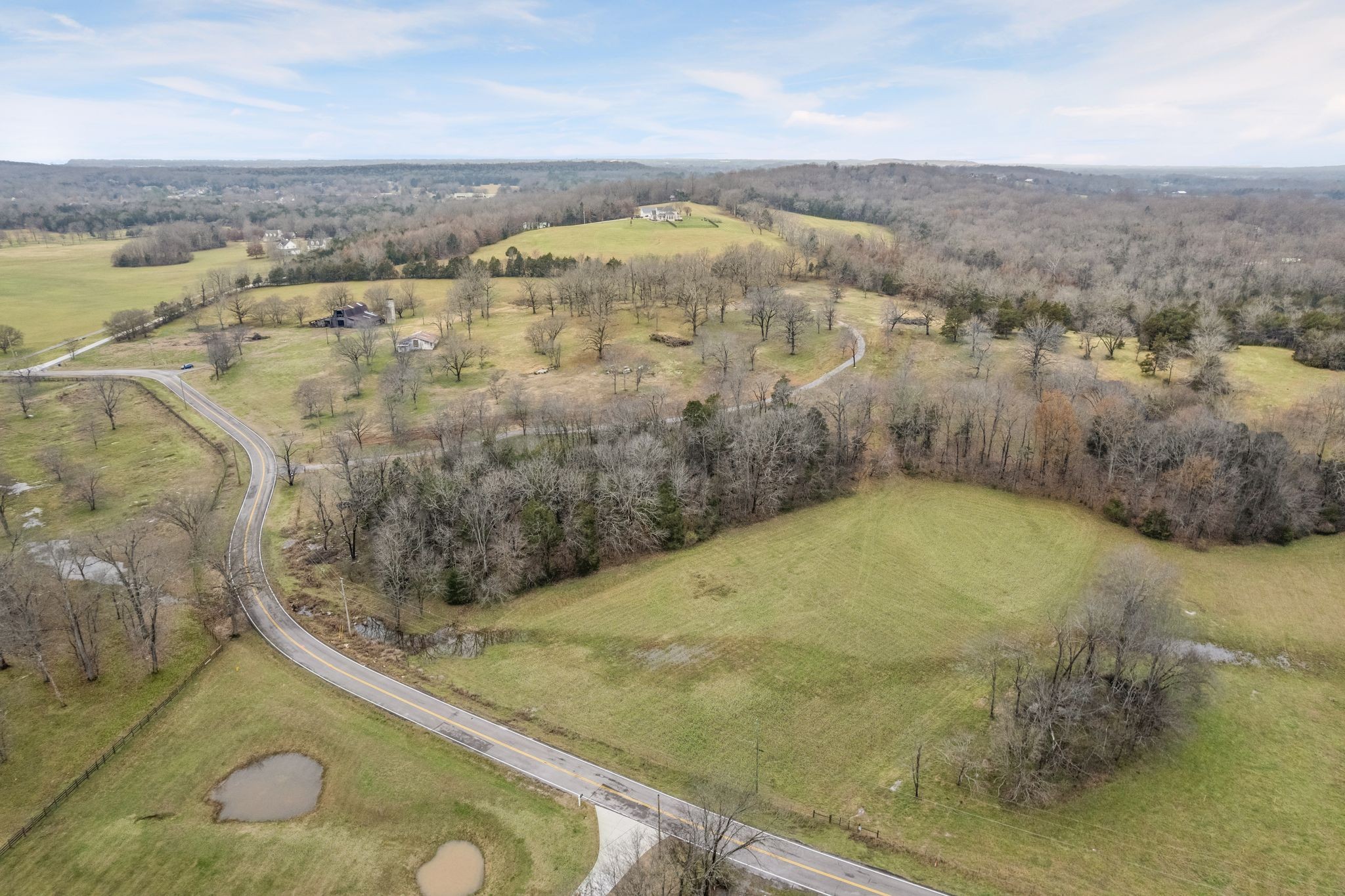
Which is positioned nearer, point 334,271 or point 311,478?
point 311,478

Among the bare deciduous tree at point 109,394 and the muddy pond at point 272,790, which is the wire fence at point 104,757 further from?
the bare deciduous tree at point 109,394

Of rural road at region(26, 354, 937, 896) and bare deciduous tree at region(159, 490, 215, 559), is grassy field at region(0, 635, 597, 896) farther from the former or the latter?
bare deciduous tree at region(159, 490, 215, 559)

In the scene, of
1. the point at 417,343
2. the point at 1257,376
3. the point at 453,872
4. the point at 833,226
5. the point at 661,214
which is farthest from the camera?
the point at 661,214

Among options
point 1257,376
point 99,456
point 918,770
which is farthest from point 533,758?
point 1257,376

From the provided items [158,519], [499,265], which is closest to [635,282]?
[499,265]

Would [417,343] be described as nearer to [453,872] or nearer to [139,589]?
[139,589]

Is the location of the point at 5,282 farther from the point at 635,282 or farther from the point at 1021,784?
the point at 1021,784

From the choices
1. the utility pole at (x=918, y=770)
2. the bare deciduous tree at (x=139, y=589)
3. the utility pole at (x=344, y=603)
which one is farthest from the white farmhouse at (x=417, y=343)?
the utility pole at (x=918, y=770)

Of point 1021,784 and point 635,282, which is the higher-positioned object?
point 635,282
